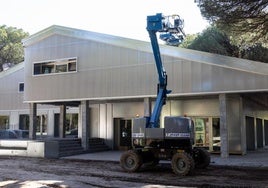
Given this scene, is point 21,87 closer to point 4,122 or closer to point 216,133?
point 4,122

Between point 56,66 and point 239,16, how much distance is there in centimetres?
1312

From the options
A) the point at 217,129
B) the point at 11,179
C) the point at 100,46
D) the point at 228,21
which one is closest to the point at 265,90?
the point at 228,21

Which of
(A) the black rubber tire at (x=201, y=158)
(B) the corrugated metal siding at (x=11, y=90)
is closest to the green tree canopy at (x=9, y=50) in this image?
(B) the corrugated metal siding at (x=11, y=90)

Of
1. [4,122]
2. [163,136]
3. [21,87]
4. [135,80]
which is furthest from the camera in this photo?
[4,122]

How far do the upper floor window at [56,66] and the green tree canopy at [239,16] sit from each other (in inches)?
399

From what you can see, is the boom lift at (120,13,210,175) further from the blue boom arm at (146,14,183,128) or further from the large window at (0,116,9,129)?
the large window at (0,116,9,129)

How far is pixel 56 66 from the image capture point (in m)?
26.7

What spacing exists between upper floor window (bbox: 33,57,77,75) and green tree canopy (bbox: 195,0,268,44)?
10.1 m

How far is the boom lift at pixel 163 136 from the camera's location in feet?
52.4

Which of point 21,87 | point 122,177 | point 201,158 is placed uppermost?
point 21,87

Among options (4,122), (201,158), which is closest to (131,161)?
(201,158)

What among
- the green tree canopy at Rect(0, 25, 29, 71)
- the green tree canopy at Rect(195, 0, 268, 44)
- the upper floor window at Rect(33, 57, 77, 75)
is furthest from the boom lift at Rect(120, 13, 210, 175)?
the green tree canopy at Rect(0, 25, 29, 71)

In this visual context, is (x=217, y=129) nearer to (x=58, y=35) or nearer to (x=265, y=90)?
(x=265, y=90)

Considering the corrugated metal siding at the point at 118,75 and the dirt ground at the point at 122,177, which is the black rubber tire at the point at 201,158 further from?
the corrugated metal siding at the point at 118,75
